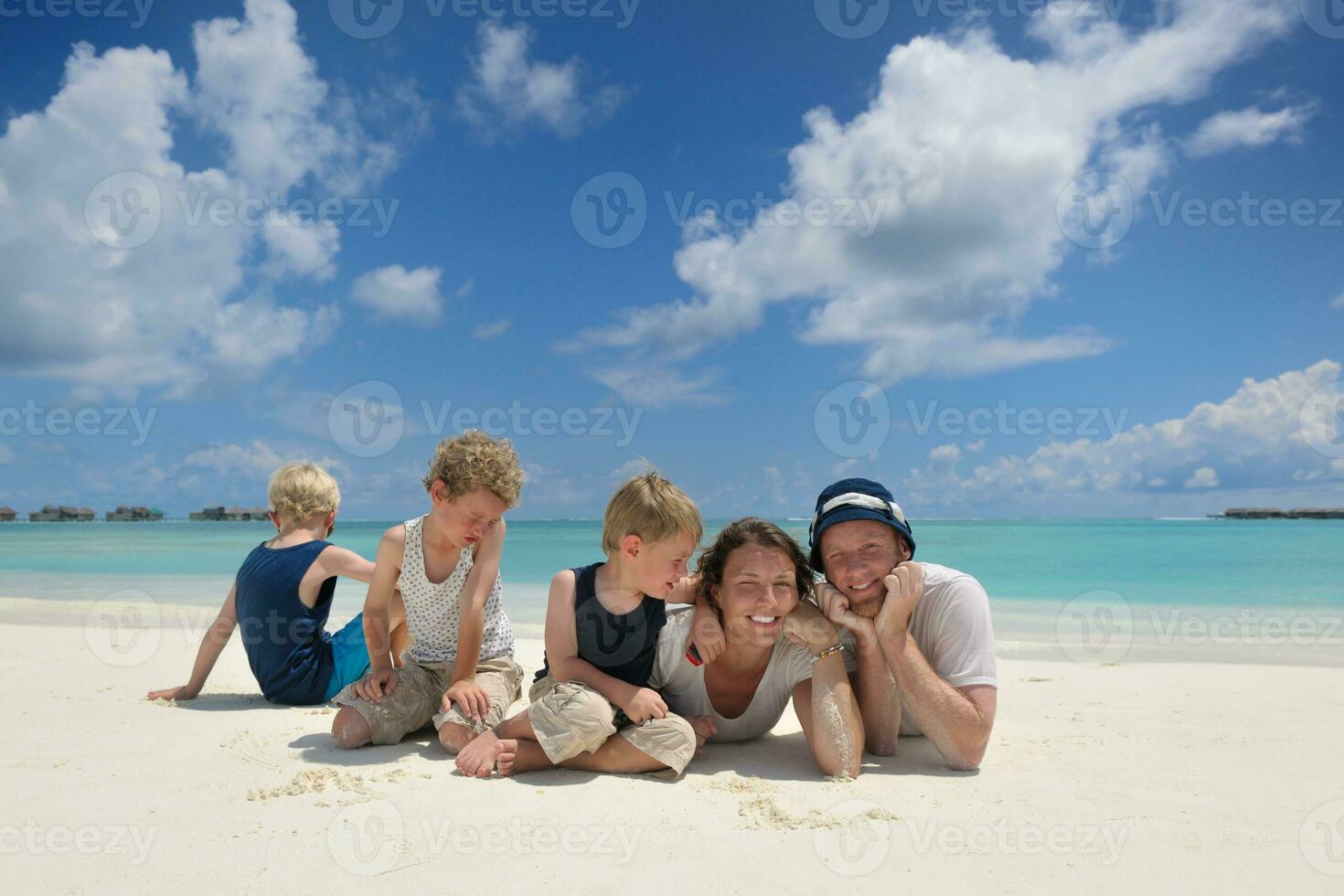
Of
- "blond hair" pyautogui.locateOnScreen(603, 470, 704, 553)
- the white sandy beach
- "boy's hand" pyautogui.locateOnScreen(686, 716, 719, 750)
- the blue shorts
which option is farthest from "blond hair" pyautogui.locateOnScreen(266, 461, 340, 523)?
"boy's hand" pyautogui.locateOnScreen(686, 716, 719, 750)

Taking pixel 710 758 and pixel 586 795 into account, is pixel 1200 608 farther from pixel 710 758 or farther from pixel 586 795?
pixel 586 795

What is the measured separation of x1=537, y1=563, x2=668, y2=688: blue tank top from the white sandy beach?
0.51 m

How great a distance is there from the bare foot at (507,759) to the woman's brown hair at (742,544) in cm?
108

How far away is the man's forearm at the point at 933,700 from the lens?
3.38m

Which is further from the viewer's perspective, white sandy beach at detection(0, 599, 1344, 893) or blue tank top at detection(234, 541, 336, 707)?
blue tank top at detection(234, 541, 336, 707)

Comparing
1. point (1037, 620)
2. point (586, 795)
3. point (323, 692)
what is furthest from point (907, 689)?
point (1037, 620)

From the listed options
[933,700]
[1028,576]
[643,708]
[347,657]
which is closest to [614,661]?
[643,708]

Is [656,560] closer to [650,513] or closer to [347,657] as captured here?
[650,513]

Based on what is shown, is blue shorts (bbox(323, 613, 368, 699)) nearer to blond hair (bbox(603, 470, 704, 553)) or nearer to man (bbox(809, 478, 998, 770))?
blond hair (bbox(603, 470, 704, 553))

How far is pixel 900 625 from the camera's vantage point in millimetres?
3387

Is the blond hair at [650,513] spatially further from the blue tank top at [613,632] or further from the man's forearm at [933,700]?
the man's forearm at [933,700]

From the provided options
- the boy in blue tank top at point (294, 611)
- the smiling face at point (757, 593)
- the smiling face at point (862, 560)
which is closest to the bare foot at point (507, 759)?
the smiling face at point (757, 593)

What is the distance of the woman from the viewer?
3.44 m

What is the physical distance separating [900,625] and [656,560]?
108 cm
